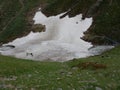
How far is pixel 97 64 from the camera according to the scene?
150ft

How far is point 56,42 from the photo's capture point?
84.3 metres

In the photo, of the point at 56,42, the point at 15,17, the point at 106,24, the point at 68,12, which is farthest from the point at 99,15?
the point at 15,17

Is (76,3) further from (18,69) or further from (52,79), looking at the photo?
(52,79)

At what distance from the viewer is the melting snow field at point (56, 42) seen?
7450 cm

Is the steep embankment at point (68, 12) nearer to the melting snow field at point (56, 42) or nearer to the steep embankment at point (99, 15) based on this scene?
the steep embankment at point (99, 15)

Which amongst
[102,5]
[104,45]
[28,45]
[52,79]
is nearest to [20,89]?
[52,79]

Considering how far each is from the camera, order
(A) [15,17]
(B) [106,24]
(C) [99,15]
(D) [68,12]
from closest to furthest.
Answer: (B) [106,24] < (C) [99,15] < (D) [68,12] < (A) [15,17]

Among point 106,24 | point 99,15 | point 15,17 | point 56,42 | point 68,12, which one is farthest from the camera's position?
point 15,17

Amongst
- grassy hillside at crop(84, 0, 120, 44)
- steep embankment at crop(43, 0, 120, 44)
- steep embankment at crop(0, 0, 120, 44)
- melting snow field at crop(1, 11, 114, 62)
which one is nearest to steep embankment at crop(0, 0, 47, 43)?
steep embankment at crop(0, 0, 120, 44)

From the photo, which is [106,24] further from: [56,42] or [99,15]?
[56,42]

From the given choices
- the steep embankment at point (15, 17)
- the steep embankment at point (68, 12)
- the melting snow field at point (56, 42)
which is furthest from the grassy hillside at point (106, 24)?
the steep embankment at point (15, 17)

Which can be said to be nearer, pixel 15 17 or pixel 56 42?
pixel 56 42

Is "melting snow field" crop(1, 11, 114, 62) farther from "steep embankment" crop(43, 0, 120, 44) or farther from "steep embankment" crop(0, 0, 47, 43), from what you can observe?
"steep embankment" crop(0, 0, 47, 43)

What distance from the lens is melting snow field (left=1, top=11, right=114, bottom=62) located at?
7450 cm
